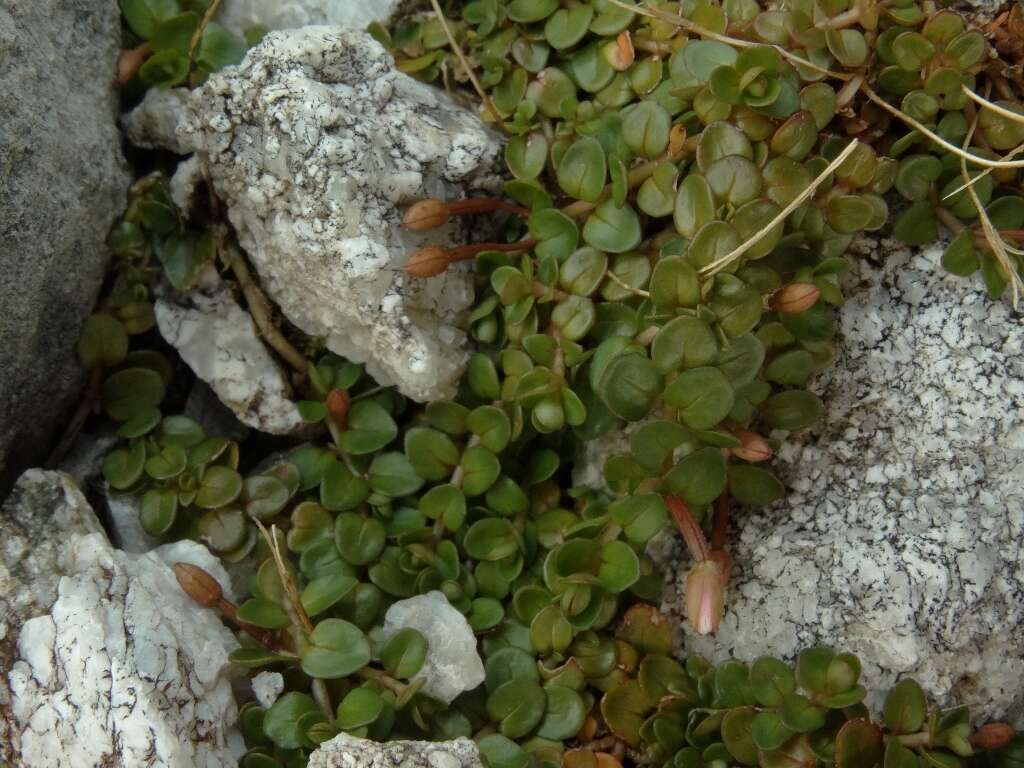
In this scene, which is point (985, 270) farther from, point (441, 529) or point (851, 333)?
point (441, 529)

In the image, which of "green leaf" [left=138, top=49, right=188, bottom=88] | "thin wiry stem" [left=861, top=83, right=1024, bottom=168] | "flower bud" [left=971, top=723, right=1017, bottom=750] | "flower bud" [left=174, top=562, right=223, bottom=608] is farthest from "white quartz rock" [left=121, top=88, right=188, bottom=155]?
"flower bud" [left=971, top=723, right=1017, bottom=750]

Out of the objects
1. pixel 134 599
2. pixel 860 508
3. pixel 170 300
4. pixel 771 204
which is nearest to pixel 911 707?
pixel 860 508

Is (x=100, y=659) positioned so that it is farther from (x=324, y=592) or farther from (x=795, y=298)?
(x=795, y=298)

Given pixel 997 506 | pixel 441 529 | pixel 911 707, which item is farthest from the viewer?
pixel 441 529

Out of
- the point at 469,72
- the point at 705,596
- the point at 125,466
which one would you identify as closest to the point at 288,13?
the point at 469,72

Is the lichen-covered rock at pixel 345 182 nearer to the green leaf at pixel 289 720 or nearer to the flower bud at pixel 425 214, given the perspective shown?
the flower bud at pixel 425 214
